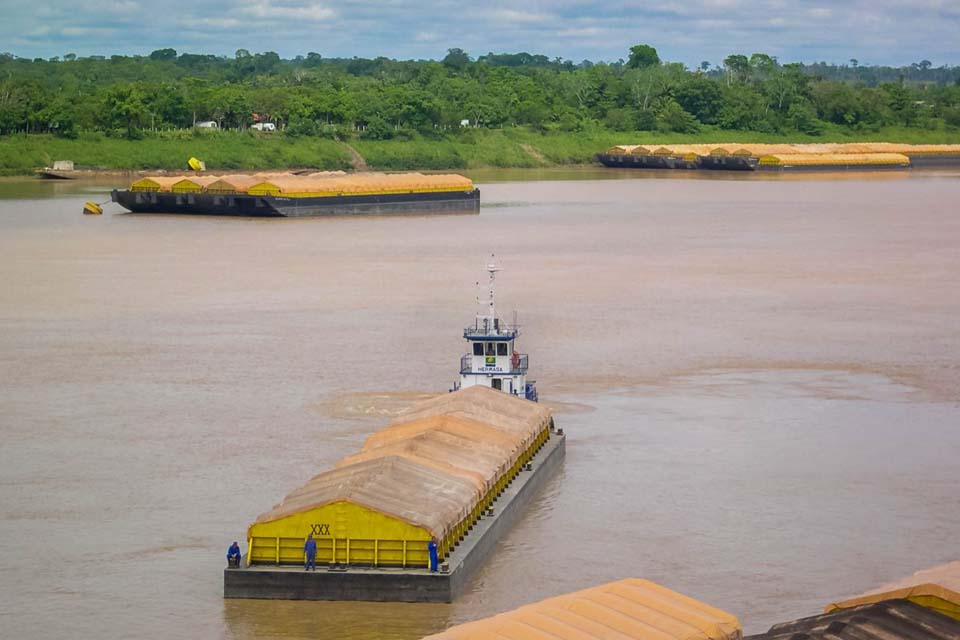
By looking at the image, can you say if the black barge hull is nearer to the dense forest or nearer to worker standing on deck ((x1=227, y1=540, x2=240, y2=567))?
the dense forest

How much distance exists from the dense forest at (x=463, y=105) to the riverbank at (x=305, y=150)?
5.99 ft

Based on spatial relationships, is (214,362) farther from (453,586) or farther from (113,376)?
(453,586)

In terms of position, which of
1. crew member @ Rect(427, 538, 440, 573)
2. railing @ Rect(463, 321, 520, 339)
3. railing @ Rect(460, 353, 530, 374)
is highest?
railing @ Rect(463, 321, 520, 339)

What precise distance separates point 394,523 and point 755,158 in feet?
405

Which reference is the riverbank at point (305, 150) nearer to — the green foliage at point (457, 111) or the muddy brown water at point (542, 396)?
the green foliage at point (457, 111)

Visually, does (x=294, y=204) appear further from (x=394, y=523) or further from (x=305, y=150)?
(x=394, y=523)

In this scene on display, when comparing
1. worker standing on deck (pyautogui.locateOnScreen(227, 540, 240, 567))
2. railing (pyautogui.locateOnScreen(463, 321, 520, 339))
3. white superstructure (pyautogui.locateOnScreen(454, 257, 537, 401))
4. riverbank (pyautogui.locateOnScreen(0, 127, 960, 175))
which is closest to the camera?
worker standing on deck (pyautogui.locateOnScreen(227, 540, 240, 567))

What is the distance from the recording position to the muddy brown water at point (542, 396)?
893 inches

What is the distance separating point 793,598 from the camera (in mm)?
21844

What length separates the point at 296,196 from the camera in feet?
279

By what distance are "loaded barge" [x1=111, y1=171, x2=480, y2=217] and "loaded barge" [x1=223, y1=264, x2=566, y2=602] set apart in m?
59.5

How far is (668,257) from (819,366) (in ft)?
84.3

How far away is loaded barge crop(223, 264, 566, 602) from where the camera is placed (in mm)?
20938

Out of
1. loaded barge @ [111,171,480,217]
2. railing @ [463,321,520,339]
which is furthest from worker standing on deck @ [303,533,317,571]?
loaded barge @ [111,171,480,217]
